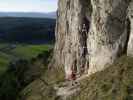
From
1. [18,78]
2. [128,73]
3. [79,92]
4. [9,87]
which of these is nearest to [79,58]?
[79,92]

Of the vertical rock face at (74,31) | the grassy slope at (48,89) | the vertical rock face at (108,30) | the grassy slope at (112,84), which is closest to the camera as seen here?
the grassy slope at (112,84)

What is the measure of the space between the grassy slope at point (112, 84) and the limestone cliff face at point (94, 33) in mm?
1187


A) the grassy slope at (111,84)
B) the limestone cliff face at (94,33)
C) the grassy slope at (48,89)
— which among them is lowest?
the grassy slope at (48,89)

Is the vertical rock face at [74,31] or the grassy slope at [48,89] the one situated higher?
the vertical rock face at [74,31]

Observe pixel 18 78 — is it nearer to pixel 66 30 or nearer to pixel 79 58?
pixel 66 30

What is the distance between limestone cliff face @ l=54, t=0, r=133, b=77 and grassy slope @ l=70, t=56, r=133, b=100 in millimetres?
1187

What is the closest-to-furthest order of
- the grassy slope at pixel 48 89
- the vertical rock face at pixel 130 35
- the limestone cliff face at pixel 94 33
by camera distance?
the vertical rock face at pixel 130 35 → the limestone cliff face at pixel 94 33 → the grassy slope at pixel 48 89

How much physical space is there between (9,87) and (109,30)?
27.2 m

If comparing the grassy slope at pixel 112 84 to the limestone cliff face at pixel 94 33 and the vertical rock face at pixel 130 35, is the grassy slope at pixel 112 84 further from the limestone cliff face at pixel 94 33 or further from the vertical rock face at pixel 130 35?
the limestone cliff face at pixel 94 33

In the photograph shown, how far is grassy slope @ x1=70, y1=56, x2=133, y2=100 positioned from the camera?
24453mm

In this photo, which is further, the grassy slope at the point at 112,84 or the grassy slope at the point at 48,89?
the grassy slope at the point at 48,89

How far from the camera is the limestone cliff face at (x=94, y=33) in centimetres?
2777

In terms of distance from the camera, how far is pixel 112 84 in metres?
25.7

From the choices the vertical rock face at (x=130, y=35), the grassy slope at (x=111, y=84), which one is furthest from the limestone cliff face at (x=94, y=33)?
the grassy slope at (x=111, y=84)
